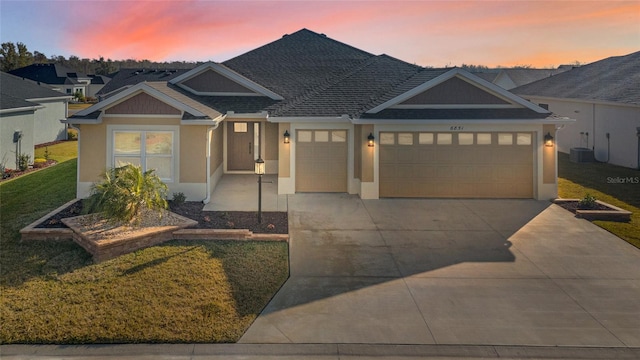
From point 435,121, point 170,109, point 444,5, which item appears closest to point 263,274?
point 170,109

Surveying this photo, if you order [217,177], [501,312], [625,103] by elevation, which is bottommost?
[501,312]

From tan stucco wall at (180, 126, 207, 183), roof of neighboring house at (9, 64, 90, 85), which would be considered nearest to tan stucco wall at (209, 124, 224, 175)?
tan stucco wall at (180, 126, 207, 183)

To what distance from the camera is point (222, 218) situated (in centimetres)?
1148

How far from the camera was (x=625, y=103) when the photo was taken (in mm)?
19938

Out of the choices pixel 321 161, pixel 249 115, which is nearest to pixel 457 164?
pixel 321 161

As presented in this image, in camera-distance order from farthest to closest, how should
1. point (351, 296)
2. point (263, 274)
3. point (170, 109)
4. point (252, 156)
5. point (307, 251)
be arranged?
1. point (252, 156)
2. point (170, 109)
3. point (307, 251)
4. point (263, 274)
5. point (351, 296)

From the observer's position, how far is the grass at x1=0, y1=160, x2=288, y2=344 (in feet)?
20.8

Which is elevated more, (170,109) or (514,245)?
(170,109)

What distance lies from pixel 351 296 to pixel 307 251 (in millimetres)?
2322

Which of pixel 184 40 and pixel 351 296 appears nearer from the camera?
pixel 351 296

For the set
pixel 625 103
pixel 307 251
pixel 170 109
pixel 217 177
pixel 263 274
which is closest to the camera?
pixel 263 274

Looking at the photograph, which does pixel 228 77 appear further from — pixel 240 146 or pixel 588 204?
pixel 588 204

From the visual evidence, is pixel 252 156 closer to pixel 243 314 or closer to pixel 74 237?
pixel 74 237

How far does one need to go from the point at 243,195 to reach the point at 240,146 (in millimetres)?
4401
